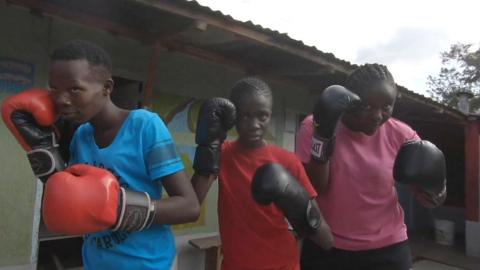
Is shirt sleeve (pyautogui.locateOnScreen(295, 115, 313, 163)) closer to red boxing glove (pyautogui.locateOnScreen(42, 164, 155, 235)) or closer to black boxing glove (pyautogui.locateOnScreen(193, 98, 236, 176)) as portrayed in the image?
black boxing glove (pyautogui.locateOnScreen(193, 98, 236, 176))

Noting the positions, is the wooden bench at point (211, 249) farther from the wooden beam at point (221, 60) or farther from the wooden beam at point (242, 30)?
the wooden beam at point (242, 30)

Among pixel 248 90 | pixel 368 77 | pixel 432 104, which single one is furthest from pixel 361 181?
pixel 432 104

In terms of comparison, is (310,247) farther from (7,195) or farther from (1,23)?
(1,23)

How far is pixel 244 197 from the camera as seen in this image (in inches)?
70.9

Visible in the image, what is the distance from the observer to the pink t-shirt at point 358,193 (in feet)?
6.20

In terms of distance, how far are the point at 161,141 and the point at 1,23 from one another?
236cm

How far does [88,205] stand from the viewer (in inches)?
45.6

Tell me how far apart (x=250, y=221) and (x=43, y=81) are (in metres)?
2.35

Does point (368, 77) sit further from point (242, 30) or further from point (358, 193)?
point (242, 30)

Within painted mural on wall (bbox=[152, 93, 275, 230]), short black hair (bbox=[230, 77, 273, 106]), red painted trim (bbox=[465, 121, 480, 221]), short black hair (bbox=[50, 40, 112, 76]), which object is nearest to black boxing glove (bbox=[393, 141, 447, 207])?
short black hair (bbox=[230, 77, 273, 106])

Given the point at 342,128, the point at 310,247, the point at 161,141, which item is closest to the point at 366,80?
the point at 342,128

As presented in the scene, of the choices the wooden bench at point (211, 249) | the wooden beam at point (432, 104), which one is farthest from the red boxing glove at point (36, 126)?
the wooden beam at point (432, 104)

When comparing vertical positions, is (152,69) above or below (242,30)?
below

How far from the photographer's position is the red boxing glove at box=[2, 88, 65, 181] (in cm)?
150
